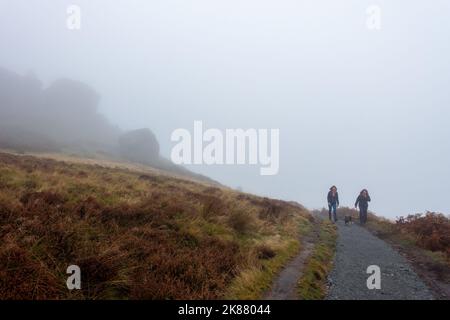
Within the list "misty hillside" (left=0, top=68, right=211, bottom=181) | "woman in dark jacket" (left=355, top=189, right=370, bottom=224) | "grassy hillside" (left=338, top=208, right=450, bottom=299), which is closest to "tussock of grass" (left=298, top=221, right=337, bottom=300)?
"grassy hillside" (left=338, top=208, right=450, bottom=299)

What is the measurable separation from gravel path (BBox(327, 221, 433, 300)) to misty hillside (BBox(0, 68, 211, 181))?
59939 mm

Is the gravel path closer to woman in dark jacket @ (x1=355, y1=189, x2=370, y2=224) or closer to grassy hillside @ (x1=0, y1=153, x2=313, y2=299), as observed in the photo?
grassy hillside @ (x1=0, y1=153, x2=313, y2=299)

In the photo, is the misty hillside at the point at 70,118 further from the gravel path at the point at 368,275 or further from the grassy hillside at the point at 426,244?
the gravel path at the point at 368,275

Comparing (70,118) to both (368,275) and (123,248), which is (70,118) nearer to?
(123,248)

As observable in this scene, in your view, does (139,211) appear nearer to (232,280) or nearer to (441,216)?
(232,280)

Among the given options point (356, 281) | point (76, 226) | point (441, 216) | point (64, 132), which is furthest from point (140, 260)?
point (64, 132)

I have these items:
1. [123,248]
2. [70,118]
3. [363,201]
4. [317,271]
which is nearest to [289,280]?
[317,271]

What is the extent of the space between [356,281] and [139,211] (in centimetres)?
624

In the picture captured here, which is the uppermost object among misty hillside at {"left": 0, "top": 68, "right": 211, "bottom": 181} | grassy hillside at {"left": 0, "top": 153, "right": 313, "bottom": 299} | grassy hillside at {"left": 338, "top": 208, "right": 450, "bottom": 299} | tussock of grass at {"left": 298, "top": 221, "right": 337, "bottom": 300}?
misty hillside at {"left": 0, "top": 68, "right": 211, "bottom": 181}

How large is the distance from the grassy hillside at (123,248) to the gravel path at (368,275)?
5.21ft

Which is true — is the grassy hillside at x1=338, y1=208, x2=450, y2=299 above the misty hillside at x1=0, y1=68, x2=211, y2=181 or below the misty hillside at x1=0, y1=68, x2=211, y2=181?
below

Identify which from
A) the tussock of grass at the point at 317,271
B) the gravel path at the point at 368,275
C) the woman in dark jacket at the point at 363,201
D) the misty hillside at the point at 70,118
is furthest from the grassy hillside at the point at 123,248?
the misty hillside at the point at 70,118

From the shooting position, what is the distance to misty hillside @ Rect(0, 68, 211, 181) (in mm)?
78500
